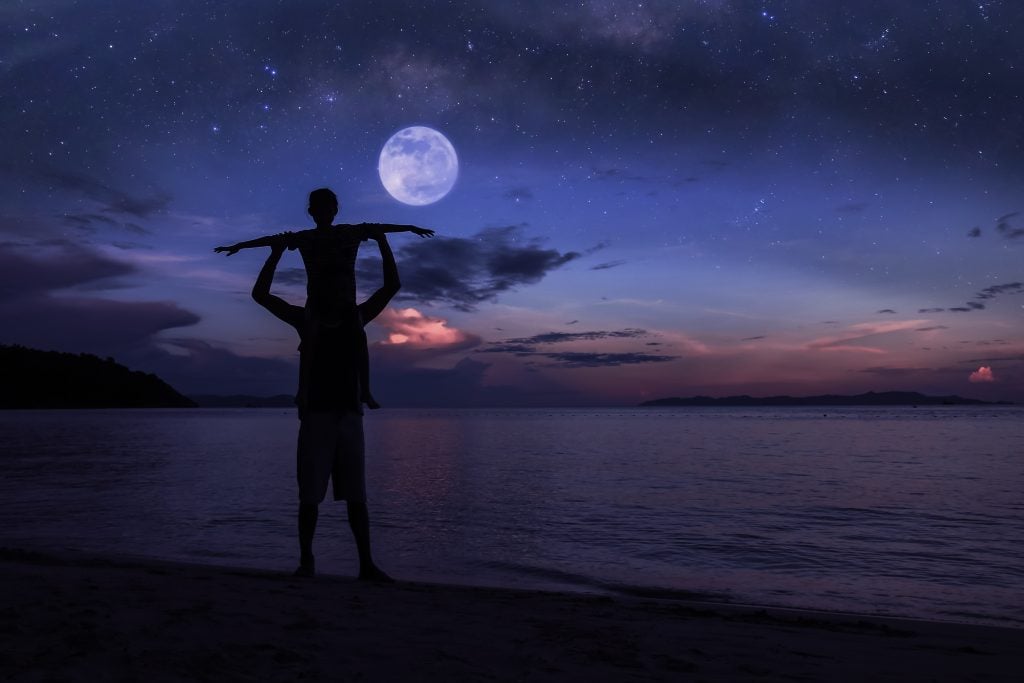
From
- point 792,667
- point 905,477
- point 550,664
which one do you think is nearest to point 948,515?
point 905,477

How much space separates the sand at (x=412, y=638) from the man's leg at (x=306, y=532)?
7.9 inches

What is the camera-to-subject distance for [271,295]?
648 centimetres

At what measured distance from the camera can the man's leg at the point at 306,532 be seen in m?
6.43

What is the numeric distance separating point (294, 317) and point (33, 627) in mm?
3267

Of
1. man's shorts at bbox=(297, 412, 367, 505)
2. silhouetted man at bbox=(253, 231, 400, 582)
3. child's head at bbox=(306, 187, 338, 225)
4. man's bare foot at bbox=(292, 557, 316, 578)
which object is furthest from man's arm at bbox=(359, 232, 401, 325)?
man's bare foot at bbox=(292, 557, 316, 578)

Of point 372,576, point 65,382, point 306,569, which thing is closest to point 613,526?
point 372,576

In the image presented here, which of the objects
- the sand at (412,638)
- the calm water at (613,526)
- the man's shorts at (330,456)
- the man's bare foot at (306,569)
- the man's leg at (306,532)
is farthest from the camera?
the calm water at (613,526)

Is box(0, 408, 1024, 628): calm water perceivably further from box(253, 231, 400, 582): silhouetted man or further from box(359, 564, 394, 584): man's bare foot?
box(253, 231, 400, 582): silhouetted man

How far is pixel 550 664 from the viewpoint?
396 cm

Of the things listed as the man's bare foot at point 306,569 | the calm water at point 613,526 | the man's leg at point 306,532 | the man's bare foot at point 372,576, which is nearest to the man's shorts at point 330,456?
the man's leg at point 306,532

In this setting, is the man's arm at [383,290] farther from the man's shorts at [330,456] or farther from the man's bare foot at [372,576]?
the man's bare foot at [372,576]

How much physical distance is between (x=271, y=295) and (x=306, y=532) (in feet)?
7.91

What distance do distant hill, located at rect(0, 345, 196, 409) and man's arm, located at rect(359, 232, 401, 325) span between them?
19419cm

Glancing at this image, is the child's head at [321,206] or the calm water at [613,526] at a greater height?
the child's head at [321,206]
